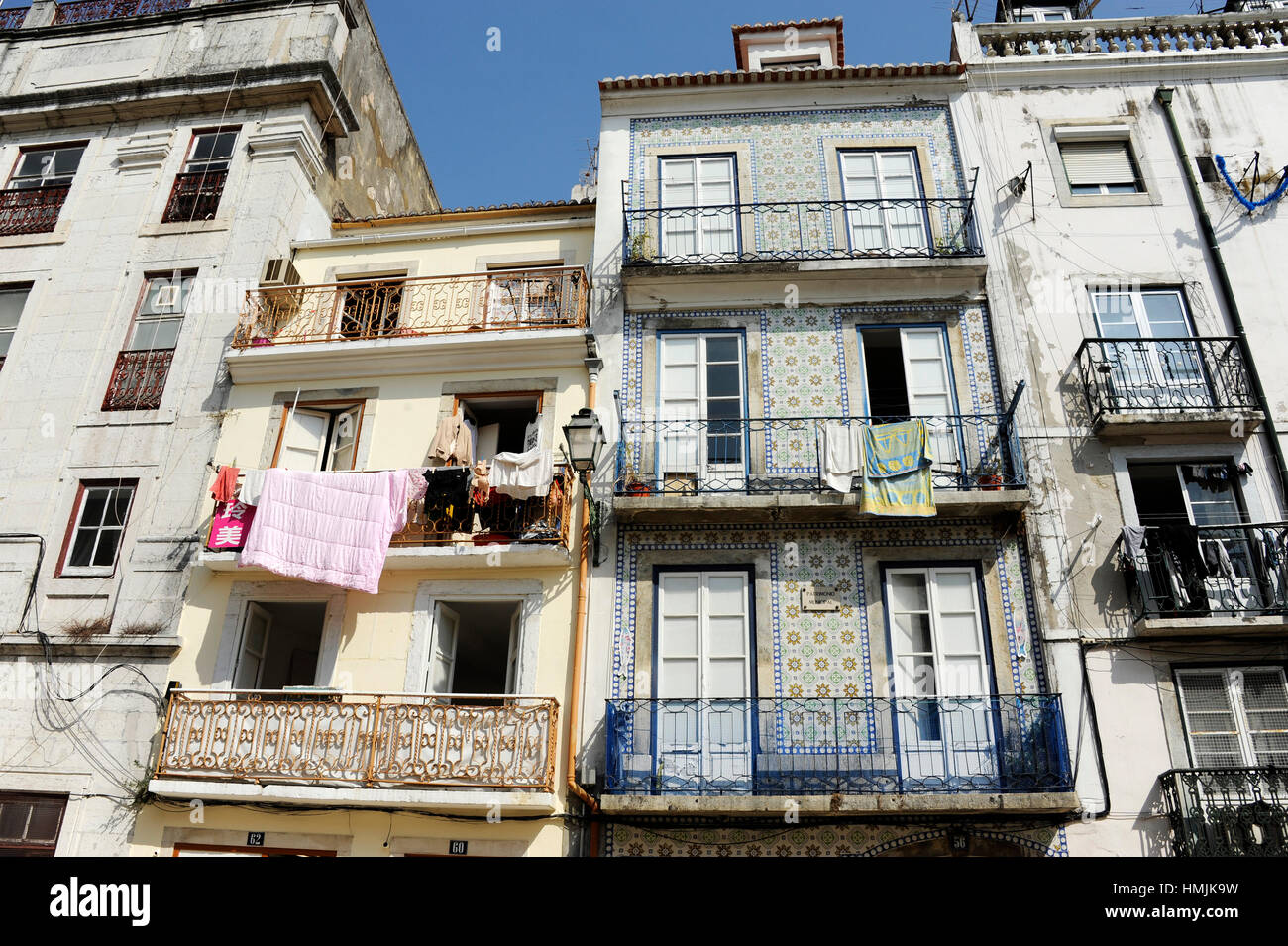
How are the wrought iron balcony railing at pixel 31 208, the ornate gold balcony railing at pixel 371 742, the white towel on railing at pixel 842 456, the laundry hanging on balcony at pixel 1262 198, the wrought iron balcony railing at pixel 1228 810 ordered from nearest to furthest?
the wrought iron balcony railing at pixel 1228 810
the ornate gold balcony railing at pixel 371 742
the white towel on railing at pixel 842 456
the laundry hanging on balcony at pixel 1262 198
the wrought iron balcony railing at pixel 31 208

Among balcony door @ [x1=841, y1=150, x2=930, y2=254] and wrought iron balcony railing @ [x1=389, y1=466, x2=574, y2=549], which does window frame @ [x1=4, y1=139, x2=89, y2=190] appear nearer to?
wrought iron balcony railing @ [x1=389, y1=466, x2=574, y2=549]

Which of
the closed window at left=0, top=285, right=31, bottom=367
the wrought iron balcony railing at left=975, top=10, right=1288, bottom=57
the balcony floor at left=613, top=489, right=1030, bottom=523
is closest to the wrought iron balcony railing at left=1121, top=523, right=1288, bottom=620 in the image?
the balcony floor at left=613, top=489, right=1030, bottom=523

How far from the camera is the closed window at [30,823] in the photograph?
10781 millimetres

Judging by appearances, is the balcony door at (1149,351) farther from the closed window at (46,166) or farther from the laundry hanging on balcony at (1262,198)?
the closed window at (46,166)

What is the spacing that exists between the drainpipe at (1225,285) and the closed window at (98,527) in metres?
14.5

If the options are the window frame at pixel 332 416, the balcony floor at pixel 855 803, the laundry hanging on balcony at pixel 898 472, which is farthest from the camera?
the window frame at pixel 332 416

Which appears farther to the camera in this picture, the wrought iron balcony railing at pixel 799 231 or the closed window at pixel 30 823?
the wrought iron balcony railing at pixel 799 231

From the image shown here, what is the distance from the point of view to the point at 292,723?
1047 cm

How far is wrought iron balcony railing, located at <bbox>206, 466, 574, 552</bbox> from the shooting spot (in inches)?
448

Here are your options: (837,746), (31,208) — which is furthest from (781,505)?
(31,208)

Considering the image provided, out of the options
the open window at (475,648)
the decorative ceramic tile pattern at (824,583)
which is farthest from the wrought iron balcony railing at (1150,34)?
the open window at (475,648)

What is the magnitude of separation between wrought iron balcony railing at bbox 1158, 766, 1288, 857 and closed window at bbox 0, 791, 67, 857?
479 inches

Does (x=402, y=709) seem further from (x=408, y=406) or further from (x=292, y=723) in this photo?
(x=408, y=406)

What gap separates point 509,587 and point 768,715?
344 cm
